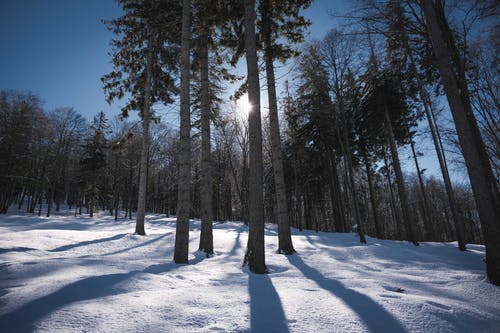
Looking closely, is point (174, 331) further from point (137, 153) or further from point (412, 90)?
point (137, 153)

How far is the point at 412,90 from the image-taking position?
1177 cm

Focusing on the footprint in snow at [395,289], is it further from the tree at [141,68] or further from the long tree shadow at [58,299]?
the tree at [141,68]

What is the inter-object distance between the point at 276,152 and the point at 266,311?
20.2 ft

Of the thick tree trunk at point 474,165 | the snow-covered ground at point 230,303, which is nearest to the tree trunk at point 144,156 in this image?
the snow-covered ground at point 230,303

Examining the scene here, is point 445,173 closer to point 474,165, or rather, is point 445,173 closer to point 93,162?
point 474,165

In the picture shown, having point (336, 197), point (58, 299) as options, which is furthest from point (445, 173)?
point (58, 299)

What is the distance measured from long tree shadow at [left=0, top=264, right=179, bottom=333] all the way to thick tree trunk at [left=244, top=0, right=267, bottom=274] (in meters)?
2.46

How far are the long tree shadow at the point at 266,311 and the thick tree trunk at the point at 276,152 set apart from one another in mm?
4468

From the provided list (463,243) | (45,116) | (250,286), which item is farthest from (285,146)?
(45,116)

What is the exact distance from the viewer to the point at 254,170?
203 inches

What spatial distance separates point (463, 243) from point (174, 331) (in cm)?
1404

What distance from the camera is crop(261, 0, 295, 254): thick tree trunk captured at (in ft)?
25.3

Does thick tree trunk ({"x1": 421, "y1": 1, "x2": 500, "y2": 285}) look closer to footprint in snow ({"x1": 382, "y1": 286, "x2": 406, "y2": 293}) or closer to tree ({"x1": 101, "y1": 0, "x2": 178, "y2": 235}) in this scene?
footprint in snow ({"x1": 382, "y1": 286, "x2": 406, "y2": 293})

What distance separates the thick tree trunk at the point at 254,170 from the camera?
483cm
